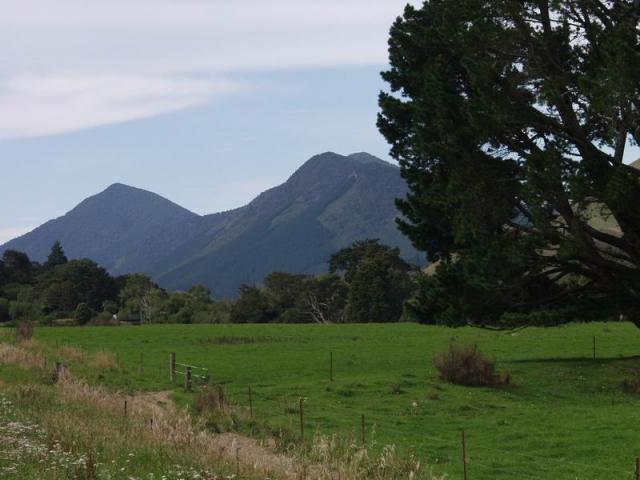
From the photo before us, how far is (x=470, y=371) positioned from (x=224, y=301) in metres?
96.3

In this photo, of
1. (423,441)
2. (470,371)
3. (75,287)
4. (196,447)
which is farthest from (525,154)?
(75,287)

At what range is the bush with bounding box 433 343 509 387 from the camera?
33.4 m

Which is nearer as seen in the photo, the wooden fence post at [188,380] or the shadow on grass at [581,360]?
the wooden fence post at [188,380]

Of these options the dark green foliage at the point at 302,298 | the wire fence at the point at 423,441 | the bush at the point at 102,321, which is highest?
the dark green foliage at the point at 302,298

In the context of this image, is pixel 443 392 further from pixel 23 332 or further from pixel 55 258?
pixel 55 258

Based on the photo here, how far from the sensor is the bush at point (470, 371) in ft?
110

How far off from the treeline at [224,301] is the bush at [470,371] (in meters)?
69.7

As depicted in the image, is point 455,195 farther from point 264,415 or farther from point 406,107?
point 264,415

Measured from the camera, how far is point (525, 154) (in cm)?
3084

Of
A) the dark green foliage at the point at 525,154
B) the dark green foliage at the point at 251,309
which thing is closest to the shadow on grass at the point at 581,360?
the dark green foliage at the point at 525,154

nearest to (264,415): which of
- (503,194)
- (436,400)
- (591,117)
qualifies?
(436,400)

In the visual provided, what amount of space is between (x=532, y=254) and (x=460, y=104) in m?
6.35

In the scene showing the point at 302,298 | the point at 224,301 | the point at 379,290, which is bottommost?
the point at 224,301

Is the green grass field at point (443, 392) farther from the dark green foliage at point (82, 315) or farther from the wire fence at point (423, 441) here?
the dark green foliage at point (82, 315)
